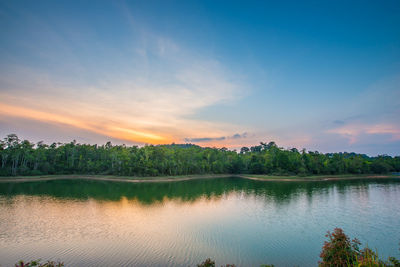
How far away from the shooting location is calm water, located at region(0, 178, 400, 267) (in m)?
12.9

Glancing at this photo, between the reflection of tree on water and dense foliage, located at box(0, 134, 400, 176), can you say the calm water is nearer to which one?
the reflection of tree on water

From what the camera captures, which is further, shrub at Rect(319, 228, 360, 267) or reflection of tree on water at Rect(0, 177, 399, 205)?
reflection of tree on water at Rect(0, 177, 399, 205)

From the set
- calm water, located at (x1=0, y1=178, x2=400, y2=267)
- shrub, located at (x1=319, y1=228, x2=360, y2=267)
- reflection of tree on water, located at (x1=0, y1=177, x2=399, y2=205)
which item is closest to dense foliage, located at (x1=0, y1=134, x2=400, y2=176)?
reflection of tree on water, located at (x1=0, y1=177, x2=399, y2=205)

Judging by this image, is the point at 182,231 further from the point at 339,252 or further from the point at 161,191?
the point at 161,191

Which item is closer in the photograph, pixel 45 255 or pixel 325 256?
pixel 325 256

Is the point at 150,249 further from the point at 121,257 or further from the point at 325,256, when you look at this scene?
the point at 325,256

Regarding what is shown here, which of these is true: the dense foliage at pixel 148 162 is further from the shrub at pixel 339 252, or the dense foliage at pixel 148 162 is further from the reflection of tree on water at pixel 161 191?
the shrub at pixel 339 252

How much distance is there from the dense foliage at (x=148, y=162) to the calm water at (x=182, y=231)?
41011mm

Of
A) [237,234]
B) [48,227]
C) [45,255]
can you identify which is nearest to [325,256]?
[237,234]

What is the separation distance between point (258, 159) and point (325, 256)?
8264 centimetres

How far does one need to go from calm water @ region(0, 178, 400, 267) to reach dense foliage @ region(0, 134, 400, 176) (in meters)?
41.0

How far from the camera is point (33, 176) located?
6250 cm

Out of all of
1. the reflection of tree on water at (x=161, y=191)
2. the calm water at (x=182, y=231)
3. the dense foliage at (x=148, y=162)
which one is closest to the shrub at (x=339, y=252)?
the calm water at (x=182, y=231)

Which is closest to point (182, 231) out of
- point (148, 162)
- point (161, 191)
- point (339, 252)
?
point (339, 252)
